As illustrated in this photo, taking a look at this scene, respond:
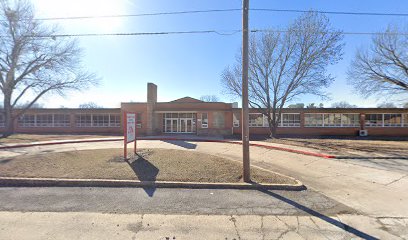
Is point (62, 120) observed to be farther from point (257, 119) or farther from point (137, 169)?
point (137, 169)

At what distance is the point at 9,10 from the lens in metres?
21.0

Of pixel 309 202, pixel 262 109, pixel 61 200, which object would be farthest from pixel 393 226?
pixel 262 109

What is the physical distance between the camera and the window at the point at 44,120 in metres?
27.6

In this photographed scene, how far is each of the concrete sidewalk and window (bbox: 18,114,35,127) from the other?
30728 millimetres

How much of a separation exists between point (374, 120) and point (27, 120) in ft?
151

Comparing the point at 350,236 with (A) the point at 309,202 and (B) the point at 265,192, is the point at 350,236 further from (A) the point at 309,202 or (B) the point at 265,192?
(B) the point at 265,192

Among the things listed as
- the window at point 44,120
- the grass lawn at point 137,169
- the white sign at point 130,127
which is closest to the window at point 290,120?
the grass lawn at point 137,169

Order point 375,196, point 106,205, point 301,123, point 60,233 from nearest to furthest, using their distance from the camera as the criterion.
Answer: point 60,233, point 106,205, point 375,196, point 301,123

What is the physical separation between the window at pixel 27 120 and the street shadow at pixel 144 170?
2806cm

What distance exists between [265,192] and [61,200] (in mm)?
5029

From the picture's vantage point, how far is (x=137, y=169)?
23.3ft

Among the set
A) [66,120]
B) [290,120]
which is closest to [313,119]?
[290,120]

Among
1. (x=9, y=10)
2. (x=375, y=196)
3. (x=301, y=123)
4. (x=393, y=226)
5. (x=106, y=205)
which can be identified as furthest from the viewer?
(x=301, y=123)

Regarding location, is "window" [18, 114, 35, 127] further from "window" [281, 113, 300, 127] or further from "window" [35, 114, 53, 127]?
"window" [281, 113, 300, 127]
